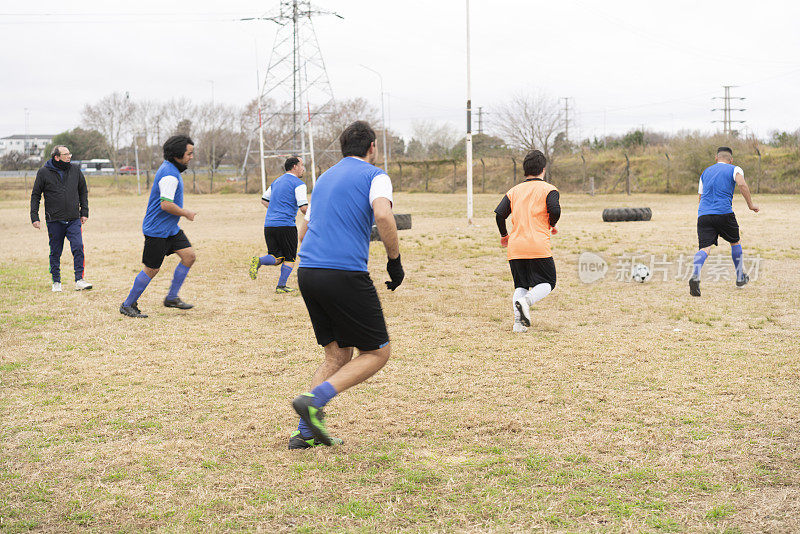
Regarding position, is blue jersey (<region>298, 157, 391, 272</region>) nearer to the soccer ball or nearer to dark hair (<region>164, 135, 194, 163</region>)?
dark hair (<region>164, 135, 194, 163</region>)

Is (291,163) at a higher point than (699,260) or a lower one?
higher

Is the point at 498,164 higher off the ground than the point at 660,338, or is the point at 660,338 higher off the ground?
the point at 498,164

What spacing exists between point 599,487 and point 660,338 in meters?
3.56

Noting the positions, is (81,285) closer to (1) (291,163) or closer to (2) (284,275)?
(2) (284,275)

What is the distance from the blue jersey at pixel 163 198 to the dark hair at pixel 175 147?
121 millimetres

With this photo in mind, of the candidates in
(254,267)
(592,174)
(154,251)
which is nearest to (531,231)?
(154,251)

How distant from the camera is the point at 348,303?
3.96 m

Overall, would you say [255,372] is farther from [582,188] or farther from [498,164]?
[498,164]

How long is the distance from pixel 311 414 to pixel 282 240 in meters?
5.96

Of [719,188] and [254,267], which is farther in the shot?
[254,267]

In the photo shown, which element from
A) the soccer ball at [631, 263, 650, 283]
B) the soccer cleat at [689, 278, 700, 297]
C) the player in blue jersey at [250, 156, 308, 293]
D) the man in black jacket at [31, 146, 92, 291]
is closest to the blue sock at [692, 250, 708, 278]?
the soccer cleat at [689, 278, 700, 297]

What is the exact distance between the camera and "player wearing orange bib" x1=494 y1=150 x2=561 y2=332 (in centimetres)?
682

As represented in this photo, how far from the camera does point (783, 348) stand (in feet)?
20.2

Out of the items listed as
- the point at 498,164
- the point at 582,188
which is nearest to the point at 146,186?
the point at 498,164
